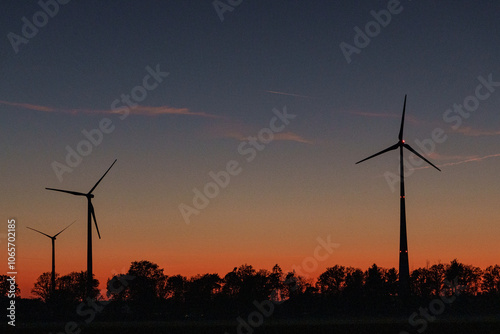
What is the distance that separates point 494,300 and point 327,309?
44.1 metres

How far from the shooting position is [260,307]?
16775 centimetres

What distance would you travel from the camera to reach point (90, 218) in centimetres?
10150

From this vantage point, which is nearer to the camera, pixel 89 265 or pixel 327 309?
pixel 89 265

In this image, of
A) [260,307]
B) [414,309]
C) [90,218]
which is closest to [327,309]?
[260,307]

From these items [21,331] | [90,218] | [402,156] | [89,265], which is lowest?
[21,331]

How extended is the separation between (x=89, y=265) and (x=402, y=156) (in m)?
54.4

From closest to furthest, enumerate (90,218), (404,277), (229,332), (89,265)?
(229,332) → (89,265) → (90,218) → (404,277)

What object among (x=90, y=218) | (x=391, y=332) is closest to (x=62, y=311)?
(x=90, y=218)

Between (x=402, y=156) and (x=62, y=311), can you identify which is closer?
(x=402, y=156)

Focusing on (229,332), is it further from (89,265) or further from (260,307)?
(260,307)

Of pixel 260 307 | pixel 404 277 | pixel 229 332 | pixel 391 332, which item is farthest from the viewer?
pixel 260 307

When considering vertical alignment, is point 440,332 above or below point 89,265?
below

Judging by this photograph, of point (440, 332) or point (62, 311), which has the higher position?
point (62, 311)

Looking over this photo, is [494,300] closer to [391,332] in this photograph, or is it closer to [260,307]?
[260,307]
